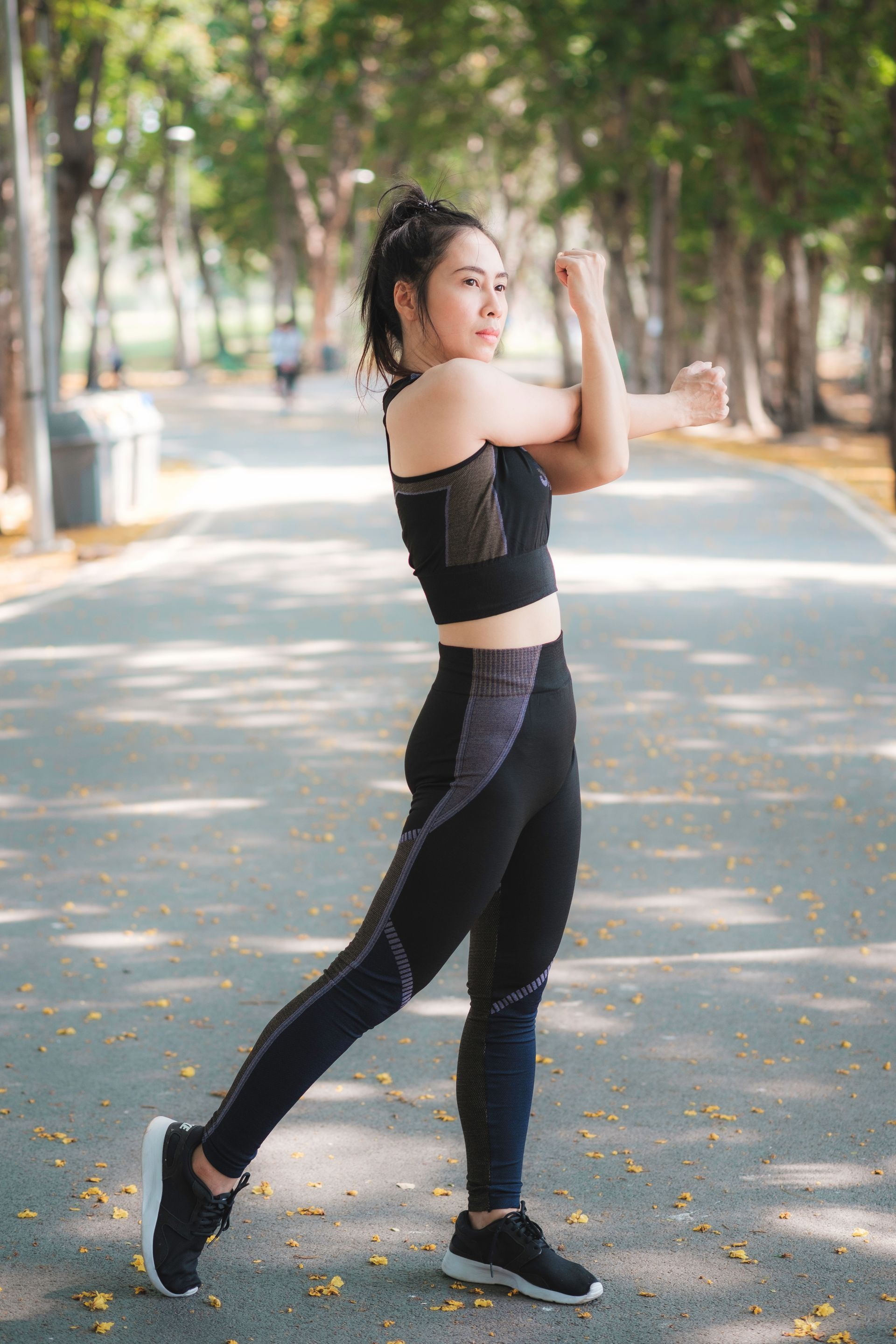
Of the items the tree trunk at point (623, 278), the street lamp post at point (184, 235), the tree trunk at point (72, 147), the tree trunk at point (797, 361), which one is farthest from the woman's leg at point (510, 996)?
the street lamp post at point (184, 235)

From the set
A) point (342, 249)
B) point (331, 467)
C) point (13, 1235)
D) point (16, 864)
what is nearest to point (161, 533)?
point (331, 467)

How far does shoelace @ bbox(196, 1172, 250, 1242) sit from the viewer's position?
3014 millimetres

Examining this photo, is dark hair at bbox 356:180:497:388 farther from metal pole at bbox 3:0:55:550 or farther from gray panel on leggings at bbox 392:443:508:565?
metal pole at bbox 3:0:55:550

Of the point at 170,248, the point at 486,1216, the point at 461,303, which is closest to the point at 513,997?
the point at 486,1216

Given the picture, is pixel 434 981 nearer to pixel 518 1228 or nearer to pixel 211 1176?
pixel 518 1228

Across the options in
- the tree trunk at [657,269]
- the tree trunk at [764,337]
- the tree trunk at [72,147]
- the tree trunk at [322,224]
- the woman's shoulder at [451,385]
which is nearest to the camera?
the woman's shoulder at [451,385]

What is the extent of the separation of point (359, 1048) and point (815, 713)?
469 cm

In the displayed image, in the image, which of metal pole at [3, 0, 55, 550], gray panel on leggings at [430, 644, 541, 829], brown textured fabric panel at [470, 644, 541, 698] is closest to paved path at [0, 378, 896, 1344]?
gray panel on leggings at [430, 644, 541, 829]

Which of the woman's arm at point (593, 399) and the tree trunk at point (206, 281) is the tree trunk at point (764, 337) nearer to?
the tree trunk at point (206, 281)

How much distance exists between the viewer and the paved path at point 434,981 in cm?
319

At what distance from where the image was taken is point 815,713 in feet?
27.9

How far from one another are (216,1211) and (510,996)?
0.68m

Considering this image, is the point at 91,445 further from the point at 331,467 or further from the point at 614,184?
the point at 614,184

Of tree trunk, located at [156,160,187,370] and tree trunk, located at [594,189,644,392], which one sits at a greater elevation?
tree trunk, located at [156,160,187,370]
